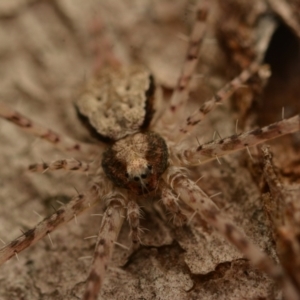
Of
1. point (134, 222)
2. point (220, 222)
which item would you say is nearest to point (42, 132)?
point (134, 222)

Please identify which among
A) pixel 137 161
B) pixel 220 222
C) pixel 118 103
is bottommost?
pixel 220 222

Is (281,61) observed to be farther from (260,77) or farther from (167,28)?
(167,28)

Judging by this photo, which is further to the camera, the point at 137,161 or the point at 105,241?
the point at 137,161

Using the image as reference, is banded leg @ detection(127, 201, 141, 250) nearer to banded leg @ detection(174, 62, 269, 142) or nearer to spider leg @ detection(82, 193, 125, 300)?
spider leg @ detection(82, 193, 125, 300)

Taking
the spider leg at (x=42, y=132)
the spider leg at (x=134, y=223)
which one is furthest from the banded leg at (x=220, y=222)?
the spider leg at (x=42, y=132)

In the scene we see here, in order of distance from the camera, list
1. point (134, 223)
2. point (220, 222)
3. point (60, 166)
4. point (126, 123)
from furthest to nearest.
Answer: point (126, 123) < point (60, 166) < point (134, 223) < point (220, 222)

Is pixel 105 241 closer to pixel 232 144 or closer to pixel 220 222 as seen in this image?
pixel 220 222

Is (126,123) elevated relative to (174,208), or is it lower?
elevated

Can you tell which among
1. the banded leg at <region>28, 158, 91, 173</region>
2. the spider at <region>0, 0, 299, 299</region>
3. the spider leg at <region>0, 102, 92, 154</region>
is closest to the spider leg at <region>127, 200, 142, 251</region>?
the spider at <region>0, 0, 299, 299</region>

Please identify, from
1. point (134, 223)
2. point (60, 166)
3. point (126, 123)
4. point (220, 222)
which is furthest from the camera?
point (126, 123)
